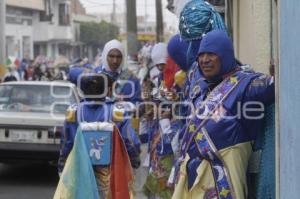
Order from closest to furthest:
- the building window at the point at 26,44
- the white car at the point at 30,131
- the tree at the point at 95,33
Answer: the white car at the point at 30,131 < the building window at the point at 26,44 < the tree at the point at 95,33

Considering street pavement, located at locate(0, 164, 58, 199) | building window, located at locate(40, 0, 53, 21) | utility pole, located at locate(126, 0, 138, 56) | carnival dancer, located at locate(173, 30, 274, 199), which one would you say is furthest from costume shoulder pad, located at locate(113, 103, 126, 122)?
building window, located at locate(40, 0, 53, 21)

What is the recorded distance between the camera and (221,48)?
3445mm

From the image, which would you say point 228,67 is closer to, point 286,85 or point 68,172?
point 286,85

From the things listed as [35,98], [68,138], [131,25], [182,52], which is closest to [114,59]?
[182,52]

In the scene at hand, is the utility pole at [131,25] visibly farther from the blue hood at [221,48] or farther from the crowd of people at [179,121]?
the blue hood at [221,48]

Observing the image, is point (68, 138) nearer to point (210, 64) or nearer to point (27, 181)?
point (210, 64)

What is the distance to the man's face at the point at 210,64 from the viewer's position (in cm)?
348

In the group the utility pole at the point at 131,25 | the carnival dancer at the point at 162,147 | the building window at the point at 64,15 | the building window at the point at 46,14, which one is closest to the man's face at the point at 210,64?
the carnival dancer at the point at 162,147

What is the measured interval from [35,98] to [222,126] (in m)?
5.78

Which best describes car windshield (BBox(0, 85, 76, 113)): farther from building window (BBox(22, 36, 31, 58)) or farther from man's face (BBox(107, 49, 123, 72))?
building window (BBox(22, 36, 31, 58))

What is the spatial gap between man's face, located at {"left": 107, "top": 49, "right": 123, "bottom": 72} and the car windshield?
233 centimetres

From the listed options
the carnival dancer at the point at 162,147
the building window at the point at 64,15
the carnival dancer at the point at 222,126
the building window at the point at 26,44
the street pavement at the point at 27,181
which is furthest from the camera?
the building window at the point at 64,15

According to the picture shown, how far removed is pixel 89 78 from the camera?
15.4 feet

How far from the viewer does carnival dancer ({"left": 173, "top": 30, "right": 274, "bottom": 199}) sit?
3.30m
